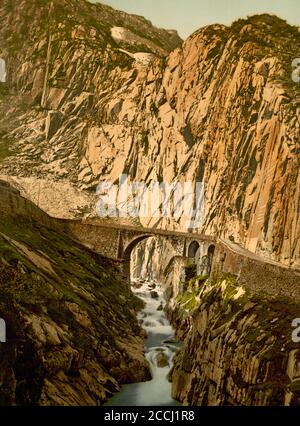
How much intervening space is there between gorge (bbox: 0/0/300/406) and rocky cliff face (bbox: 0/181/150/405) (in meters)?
0.07

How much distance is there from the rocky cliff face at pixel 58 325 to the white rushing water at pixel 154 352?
439mm

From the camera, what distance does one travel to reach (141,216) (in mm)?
30734

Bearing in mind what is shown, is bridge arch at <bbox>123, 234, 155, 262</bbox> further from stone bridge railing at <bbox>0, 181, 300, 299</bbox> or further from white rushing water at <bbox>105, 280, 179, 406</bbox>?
white rushing water at <bbox>105, 280, 179, 406</bbox>

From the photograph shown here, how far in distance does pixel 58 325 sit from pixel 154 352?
4.39 meters

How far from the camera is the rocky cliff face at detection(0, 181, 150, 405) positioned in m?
21.8

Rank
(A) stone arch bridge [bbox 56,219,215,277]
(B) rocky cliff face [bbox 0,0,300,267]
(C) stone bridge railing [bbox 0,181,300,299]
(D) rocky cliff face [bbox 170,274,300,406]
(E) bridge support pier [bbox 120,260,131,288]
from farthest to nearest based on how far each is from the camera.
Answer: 1. (E) bridge support pier [bbox 120,260,131,288]
2. (A) stone arch bridge [bbox 56,219,215,277]
3. (B) rocky cliff face [bbox 0,0,300,267]
4. (C) stone bridge railing [bbox 0,181,300,299]
5. (D) rocky cliff face [bbox 170,274,300,406]
